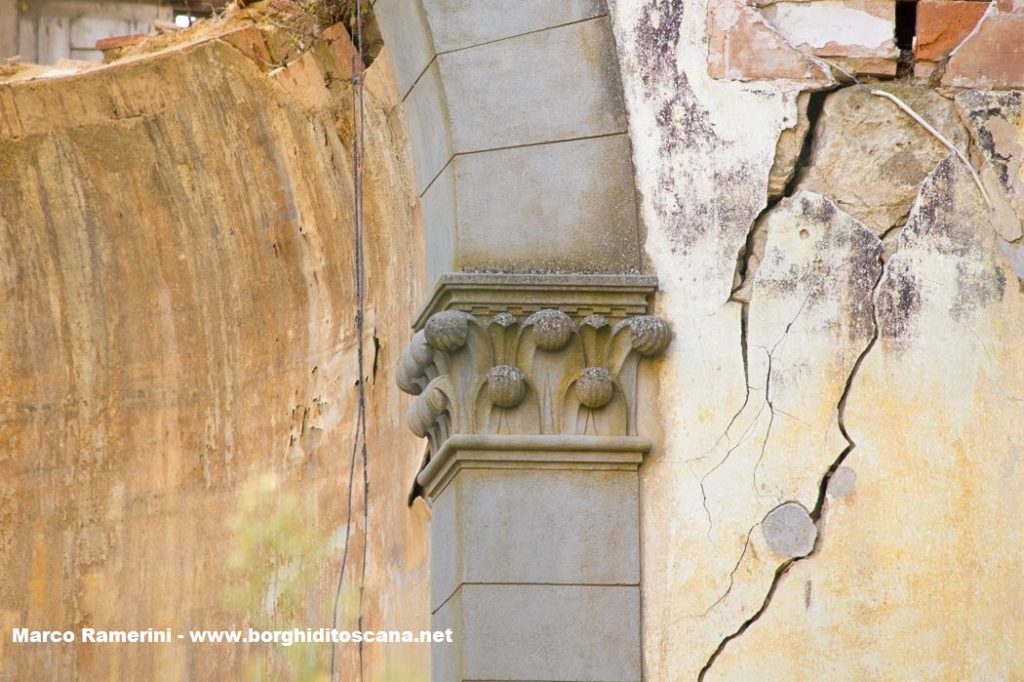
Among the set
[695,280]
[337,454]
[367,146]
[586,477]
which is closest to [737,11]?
[695,280]

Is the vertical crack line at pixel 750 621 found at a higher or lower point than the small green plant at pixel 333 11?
lower

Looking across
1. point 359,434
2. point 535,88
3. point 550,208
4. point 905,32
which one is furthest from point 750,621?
point 359,434

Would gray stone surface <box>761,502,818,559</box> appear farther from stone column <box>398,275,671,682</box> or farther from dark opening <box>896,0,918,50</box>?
dark opening <box>896,0,918,50</box>

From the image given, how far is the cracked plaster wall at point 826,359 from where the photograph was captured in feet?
19.7

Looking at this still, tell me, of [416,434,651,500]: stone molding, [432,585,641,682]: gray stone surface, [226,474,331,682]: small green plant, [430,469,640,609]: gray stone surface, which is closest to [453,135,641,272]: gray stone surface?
[416,434,651,500]: stone molding

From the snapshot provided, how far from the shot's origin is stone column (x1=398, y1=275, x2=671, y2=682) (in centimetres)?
594

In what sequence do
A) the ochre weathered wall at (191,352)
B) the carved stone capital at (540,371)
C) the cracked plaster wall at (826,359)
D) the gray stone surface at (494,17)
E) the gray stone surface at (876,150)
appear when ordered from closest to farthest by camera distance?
1. the cracked plaster wall at (826,359)
2. the carved stone capital at (540,371)
3. the gray stone surface at (876,150)
4. the gray stone surface at (494,17)
5. the ochre weathered wall at (191,352)

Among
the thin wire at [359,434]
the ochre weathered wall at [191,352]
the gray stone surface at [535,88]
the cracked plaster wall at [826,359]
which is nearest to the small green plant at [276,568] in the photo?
the ochre weathered wall at [191,352]

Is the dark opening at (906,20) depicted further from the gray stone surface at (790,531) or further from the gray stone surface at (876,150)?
the gray stone surface at (790,531)

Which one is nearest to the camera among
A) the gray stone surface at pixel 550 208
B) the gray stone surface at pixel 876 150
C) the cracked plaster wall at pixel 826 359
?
the cracked plaster wall at pixel 826 359

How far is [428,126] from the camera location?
6539mm

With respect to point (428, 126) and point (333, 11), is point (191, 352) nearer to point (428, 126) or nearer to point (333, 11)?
point (333, 11)

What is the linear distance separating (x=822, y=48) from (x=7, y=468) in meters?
4.08

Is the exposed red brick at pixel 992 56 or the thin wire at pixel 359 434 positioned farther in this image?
the thin wire at pixel 359 434
